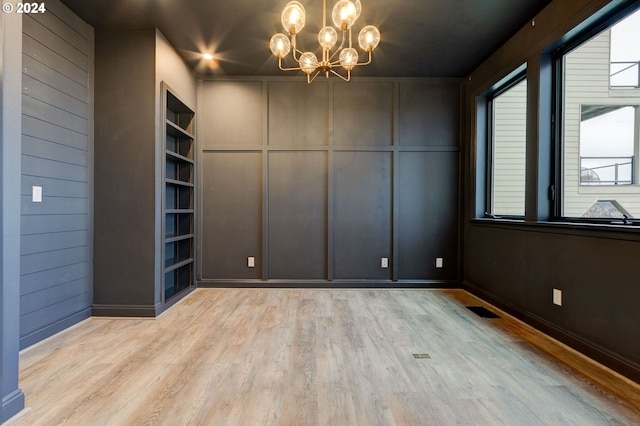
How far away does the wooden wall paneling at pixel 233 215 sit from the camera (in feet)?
14.1

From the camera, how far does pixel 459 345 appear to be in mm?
2514

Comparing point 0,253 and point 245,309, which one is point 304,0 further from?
point 245,309

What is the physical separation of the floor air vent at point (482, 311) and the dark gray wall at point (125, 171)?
3423mm

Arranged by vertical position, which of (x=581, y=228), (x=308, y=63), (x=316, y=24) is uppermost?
(x=316, y=24)

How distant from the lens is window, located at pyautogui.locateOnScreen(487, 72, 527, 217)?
3.40 m

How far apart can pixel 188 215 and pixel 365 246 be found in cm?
246

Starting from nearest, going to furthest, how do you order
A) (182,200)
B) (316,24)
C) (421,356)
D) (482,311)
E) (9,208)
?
1. (9,208)
2. (421,356)
3. (316,24)
4. (482,311)
5. (182,200)

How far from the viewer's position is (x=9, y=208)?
62.7 inches

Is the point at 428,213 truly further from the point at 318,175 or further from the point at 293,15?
the point at 293,15

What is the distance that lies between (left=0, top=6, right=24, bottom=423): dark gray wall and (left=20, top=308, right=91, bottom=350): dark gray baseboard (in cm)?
102

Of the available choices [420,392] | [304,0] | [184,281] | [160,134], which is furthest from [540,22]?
[184,281]

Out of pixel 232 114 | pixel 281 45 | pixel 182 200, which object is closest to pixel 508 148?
pixel 281 45

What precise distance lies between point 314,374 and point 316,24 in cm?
311

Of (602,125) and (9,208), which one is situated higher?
(602,125)
